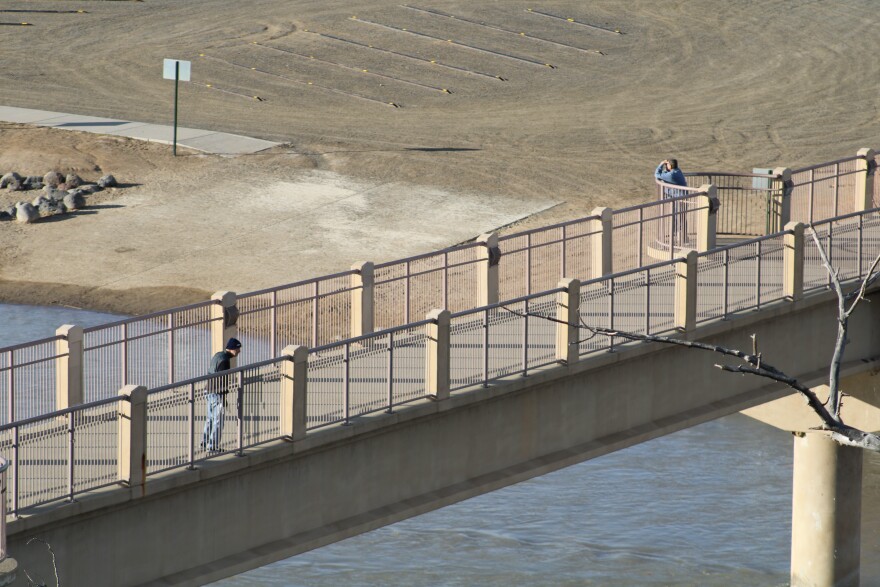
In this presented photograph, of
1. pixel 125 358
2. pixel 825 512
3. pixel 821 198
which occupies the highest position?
pixel 821 198

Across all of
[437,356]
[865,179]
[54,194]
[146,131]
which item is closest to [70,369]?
[437,356]

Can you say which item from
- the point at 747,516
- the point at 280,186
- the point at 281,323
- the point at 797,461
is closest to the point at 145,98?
the point at 280,186

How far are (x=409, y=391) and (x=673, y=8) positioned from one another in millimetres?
47806

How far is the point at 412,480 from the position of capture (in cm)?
2097

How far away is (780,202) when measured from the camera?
1229 inches

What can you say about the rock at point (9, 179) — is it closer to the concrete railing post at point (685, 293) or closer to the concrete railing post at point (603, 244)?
the concrete railing post at point (603, 244)

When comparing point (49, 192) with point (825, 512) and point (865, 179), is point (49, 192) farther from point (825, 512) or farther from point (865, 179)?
point (825, 512)

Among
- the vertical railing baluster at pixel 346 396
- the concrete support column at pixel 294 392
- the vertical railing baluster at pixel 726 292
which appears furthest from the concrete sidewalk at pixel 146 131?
the concrete support column at pixel 294 392

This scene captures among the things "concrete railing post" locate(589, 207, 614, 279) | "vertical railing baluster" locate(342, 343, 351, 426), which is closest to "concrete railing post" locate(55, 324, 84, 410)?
"vertical railing baluster" locate(342, 343, 351, 426)

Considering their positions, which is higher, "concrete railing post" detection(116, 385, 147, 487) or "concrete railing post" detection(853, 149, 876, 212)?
"concrete railing post" detection(853, 149, 876, 212)

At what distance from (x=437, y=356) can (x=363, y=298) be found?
344cm

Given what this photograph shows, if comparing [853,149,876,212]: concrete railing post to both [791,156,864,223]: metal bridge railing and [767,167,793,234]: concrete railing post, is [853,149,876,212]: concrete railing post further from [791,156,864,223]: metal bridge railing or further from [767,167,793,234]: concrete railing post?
[767,167,793,234]: concrete railing post

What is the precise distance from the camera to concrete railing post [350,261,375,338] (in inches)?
947

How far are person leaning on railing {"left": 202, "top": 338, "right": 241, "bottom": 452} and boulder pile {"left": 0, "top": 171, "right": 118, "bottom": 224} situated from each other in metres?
23.5
